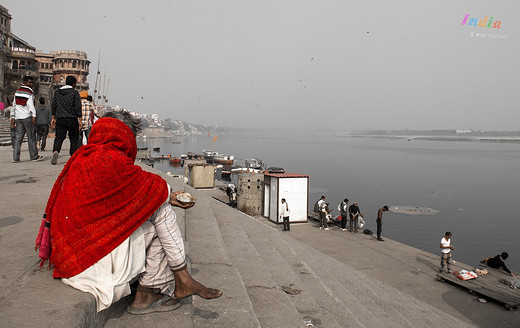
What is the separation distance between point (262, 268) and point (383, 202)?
40361mm

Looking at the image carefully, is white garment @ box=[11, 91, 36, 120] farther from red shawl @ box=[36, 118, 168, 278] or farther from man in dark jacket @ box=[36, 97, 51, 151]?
red shawl @ box=[36, 118, 168, 278]

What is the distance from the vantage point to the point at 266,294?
363 cm

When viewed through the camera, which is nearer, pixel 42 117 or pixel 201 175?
pixel 42 117

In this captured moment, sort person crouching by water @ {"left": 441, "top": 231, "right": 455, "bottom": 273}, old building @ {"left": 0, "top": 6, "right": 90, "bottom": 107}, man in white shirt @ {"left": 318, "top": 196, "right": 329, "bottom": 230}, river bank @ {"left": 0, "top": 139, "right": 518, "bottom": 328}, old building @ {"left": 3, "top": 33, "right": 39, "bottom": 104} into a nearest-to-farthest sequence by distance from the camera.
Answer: river bank @ {"left": 0, "top": 139, "right": 518, "bottom": 328} < person crouching by water @ {"left": 441, "top": 231, "right": 455, "bottom": 273} < man in white shirt @ {"left": 318, "top": 196, "right": 329, "bottom": 230} < old building @ {"left": 0, "top": 6, "right": 90, "bottom": 107} < old building @ {"left": 3, "top": 33, "right": 39, "bottom": 104}

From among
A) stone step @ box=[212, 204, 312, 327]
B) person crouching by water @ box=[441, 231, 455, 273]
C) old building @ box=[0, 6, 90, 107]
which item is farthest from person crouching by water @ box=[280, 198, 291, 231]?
old building @ box=[0, 6, 90, 107]

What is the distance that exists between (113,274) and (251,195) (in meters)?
16.8

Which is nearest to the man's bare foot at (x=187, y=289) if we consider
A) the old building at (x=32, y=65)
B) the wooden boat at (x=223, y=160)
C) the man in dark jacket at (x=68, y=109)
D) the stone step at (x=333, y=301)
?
the stone step at (x=333, y=301)

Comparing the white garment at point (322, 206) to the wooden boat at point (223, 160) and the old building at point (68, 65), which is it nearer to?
the old building at point (68, 65)

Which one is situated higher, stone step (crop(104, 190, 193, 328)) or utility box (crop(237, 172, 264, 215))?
stone step (crop(104, 190, 193, 328))

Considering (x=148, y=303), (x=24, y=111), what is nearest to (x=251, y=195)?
(x=24, y=111)

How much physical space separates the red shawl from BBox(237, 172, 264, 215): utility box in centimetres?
1665

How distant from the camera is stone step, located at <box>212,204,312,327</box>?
3.14 meters

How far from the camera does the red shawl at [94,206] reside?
2.11 m

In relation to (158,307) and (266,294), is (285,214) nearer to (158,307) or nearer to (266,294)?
(266,294)
